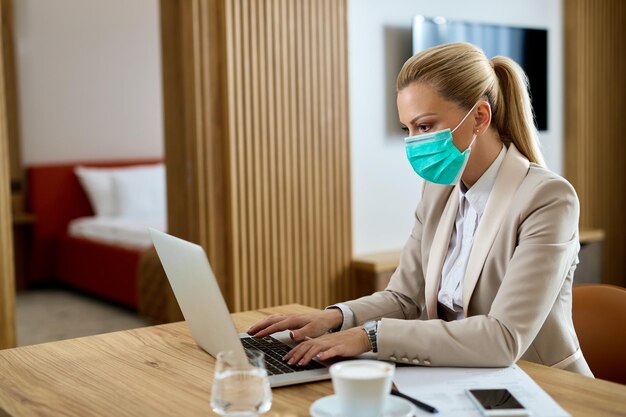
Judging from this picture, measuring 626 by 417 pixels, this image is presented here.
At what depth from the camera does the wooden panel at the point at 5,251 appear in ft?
10.5

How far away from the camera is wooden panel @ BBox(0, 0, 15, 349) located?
320cm

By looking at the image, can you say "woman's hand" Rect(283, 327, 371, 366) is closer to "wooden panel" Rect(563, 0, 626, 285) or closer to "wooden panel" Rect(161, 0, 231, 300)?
"wooden panel" Rect(161, 0, 231, 300)

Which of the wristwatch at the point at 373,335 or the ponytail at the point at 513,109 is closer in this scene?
the wristwatch at the point at 373,335

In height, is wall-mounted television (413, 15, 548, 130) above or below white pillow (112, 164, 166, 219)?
above

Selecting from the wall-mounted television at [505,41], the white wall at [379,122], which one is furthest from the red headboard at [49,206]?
the wall-mounted television at [505,41]

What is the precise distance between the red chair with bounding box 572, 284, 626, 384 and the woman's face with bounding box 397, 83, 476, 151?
0.44 metres

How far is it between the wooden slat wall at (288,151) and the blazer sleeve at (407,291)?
173 cm

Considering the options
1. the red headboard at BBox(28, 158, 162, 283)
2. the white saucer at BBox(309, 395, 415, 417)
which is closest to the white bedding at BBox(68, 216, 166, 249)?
the red headboard at BBox(28, 158, 162, 283)

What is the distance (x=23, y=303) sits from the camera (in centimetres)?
567

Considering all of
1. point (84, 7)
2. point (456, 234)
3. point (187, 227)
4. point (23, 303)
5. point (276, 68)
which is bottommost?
point (23, 303)

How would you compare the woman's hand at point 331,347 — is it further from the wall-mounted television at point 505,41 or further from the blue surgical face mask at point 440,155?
the wall-mounted television at point 505,41

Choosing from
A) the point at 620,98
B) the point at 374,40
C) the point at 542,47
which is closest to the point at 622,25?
the point at 620,98

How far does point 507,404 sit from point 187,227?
258 cm

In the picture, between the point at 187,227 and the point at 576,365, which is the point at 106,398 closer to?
the point at 576,365
